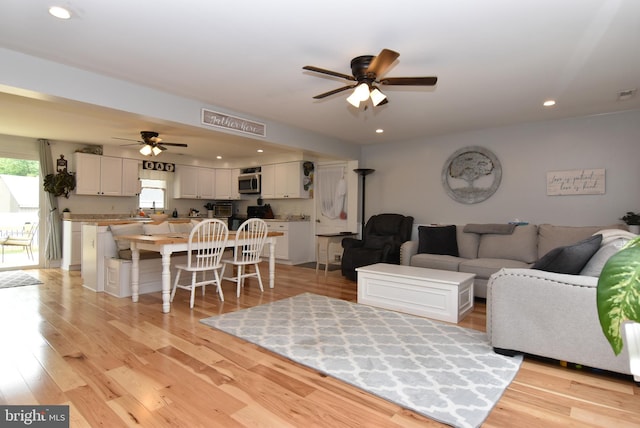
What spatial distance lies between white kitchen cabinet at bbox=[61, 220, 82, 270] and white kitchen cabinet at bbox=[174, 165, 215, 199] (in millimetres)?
2168

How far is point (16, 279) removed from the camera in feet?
16.6

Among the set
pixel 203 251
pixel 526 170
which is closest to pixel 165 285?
pixel 203 251

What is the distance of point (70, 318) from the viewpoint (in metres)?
3.32

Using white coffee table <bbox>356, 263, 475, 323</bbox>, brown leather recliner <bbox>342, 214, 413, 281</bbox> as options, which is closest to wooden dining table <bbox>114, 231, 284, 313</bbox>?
white coffee table <bbox>356, 263, 475, 323</bbox>

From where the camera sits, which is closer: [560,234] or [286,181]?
[560,234]

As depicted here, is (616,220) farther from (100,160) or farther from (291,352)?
(100,160)

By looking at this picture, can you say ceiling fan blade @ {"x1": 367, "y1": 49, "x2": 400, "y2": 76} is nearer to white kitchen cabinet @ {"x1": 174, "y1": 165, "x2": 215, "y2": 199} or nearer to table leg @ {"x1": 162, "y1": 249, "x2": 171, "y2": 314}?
table leg @ {"x1": 162, "y1": 249, "x2": 171, "y2": 314}

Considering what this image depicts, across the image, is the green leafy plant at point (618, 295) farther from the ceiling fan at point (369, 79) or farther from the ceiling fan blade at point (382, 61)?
the ceiling fan at point (369, 79)

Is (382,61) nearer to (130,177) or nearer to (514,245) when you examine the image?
(514,245)

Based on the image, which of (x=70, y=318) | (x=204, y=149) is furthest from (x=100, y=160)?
(x=70, y=318)

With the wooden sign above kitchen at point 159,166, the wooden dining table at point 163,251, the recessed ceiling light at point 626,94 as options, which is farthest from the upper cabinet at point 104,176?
the recessed ceiling light at point 626,94

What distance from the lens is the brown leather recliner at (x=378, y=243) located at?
16.4ft

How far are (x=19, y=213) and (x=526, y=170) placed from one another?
8.31 metres

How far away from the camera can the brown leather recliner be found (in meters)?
5.00
